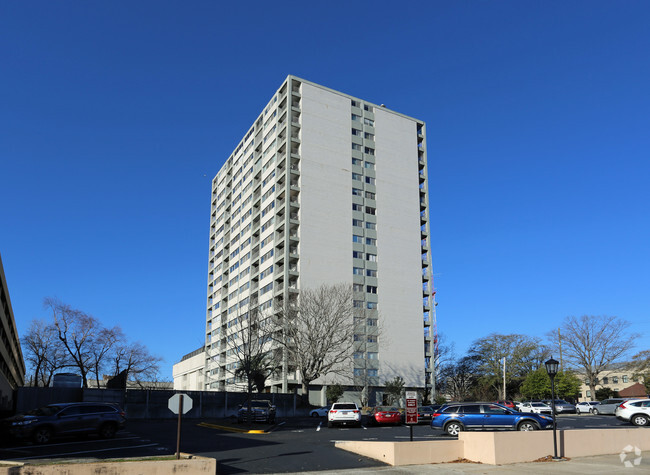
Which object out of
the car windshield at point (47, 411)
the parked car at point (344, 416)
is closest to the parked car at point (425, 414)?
the parked car at point (344, 416)

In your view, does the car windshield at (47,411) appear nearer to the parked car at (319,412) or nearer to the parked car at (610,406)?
Answer: the parked car at (319,412)

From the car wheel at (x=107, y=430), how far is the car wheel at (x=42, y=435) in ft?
7.23

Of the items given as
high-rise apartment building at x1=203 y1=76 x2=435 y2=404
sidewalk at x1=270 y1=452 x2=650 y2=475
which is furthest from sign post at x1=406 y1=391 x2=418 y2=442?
high-rise apartment building at x1=203 y1=76 x2=435 y2=404

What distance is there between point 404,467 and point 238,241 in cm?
8041

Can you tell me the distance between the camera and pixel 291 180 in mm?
79188

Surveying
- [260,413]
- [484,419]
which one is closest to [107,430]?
[260,413]

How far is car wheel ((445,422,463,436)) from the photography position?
2714cm

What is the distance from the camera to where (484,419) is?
2658 cm

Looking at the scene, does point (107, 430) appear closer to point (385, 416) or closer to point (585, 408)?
point (385, 416)

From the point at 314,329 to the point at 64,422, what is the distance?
35056 millimetres

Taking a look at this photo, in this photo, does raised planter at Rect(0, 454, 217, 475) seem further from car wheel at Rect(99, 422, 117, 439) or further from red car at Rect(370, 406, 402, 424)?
red car at Rect(370, 406, 402, 424)

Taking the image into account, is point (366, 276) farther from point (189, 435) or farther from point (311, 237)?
point (189, 435)

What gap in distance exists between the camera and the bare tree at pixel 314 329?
56312mm

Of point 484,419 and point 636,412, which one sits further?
point 636,412
